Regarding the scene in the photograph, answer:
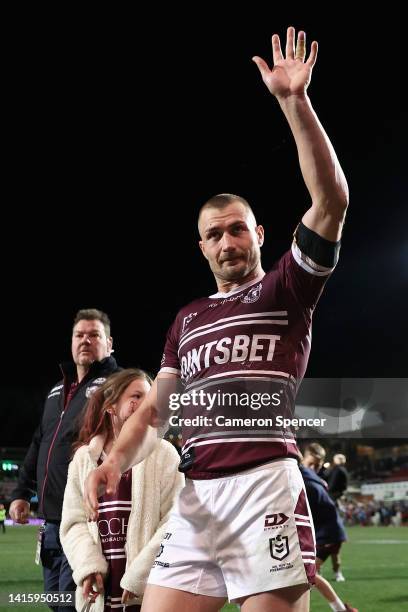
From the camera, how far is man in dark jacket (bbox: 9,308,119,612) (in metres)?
5.02

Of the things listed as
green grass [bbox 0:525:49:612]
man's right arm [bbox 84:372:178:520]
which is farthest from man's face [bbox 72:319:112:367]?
green grass [bbox 0:525:49:612]

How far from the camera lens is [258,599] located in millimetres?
2412

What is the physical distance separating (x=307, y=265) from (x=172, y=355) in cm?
75

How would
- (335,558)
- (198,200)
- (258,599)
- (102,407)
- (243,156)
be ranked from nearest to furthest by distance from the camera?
(258,599), (102,407), (335,558), (243,156), (198,200)

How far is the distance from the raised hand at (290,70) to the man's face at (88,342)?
3057 millimetres

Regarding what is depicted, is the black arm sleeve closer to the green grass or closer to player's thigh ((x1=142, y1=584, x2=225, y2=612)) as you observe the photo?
player's thigh ((x1=142, y1=584, x2=225, y2=612))

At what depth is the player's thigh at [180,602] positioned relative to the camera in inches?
100

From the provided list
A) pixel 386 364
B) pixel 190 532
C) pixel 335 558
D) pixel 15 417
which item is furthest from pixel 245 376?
pixel 15 417

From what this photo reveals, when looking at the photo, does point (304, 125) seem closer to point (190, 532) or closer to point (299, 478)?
point (299, 478)

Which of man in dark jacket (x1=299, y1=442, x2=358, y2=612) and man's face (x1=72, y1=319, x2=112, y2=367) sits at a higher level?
man's face (x1=72, y1=319, x2=112, y2=367)

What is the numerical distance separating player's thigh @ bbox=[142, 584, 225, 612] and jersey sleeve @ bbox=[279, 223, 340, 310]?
1.04 metres

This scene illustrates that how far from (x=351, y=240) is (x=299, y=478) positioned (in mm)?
21298

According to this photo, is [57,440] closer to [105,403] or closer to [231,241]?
[105,403]

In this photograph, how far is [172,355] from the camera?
9.96 feet
